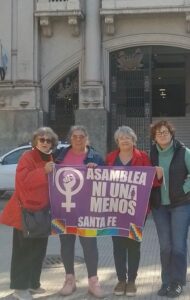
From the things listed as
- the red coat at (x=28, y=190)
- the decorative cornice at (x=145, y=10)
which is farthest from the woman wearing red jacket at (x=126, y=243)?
the decorative cornice at (x=145, y=10)

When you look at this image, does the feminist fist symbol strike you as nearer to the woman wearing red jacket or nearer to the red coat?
the red coat

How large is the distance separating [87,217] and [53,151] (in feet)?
2.64

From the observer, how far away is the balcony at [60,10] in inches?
813

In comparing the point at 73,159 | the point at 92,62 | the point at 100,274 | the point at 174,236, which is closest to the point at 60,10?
the point at 92,62

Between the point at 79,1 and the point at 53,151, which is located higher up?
the point at 79,1

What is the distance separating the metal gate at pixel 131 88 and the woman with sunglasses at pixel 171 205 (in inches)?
601

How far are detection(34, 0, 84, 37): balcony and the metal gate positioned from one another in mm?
2114

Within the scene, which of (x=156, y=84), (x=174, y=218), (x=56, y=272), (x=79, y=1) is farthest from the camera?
(x=156, y=84)

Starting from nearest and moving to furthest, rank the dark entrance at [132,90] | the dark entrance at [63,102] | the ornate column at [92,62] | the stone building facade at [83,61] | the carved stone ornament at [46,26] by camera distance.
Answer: the stone building facade at [83,61] → the ornate column at [92,62] → the carved stone ornament at [46,26] → the dark entrance at [132,90] → the dark entrance at [63,102]

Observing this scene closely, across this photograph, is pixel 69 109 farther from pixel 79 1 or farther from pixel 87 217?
pixel 87 217

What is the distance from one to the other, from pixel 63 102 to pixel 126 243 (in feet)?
53.5

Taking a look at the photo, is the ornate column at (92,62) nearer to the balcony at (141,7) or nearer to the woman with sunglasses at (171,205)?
the balcony at (141,7)

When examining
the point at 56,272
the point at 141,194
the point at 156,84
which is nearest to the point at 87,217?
the point at 141,194

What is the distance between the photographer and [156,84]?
32.6m
